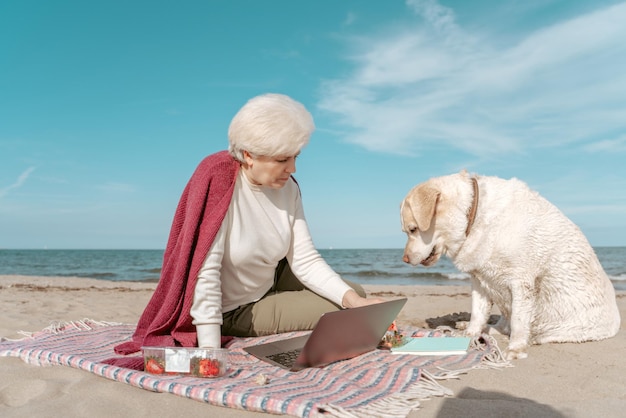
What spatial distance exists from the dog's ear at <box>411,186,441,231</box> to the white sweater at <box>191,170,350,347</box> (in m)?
0.81

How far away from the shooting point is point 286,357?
3311 millimetres

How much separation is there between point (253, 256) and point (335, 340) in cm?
86

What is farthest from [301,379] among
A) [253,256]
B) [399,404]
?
[253,256]

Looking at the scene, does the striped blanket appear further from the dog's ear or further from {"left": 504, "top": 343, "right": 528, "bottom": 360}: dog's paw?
the dog's ear

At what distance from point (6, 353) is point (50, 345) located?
0.89 feet

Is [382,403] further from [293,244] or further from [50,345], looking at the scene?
[50,345]

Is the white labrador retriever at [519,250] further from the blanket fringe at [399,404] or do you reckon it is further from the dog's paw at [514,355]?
the blanket fringe at [399,404]

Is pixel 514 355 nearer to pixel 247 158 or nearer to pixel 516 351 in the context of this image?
pixel 516 351

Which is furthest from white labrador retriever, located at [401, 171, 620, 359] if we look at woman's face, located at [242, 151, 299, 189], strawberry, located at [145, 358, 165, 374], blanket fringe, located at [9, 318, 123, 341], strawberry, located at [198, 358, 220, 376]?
blanket fringe, located at [9, 318, 123, 341]

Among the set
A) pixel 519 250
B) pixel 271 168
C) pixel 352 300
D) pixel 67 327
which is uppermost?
pixel 271 168

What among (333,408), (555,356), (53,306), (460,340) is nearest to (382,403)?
(333,408)

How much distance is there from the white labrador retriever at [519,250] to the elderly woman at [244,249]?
96cm

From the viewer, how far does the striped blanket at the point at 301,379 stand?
239 centimetres

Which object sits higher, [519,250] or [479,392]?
[519,250]
